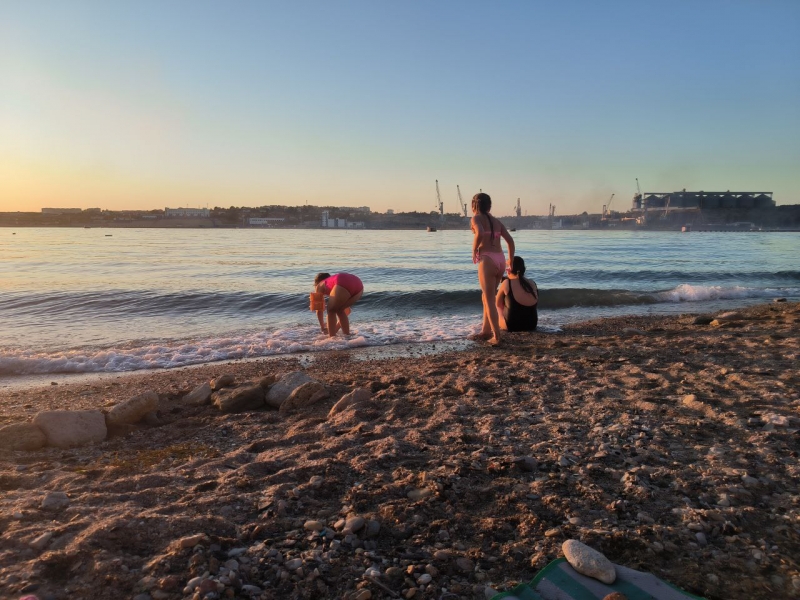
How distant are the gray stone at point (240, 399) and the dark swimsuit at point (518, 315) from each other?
15.5 ft

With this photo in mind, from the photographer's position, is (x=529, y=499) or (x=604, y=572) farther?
A: (x=529, y=499)

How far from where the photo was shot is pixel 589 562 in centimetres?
190

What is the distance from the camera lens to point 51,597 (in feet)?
5.78

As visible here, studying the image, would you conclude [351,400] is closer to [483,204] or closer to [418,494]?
[418,494]

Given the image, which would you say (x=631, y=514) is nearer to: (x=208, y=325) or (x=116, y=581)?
(x=116, y=581)

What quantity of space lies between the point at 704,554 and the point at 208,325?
895cm

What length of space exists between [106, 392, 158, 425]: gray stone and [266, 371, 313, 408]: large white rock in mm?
910

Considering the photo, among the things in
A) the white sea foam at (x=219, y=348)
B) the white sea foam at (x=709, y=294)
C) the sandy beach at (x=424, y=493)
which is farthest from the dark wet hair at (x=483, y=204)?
the white sea foam at (x=709, y=294)

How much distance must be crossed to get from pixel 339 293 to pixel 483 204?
2599 mm

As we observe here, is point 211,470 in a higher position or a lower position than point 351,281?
lower

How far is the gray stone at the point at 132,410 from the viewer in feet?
12.5

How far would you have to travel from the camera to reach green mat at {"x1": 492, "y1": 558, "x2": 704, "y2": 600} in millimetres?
1782

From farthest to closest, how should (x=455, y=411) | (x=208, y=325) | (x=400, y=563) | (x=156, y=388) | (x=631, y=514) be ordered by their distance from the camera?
(x=208, y=325), (x=156, y=388), (x=455, y=411), (x=631, y=514), (x=400, y=563)

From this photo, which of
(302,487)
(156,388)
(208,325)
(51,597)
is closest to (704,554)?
(302,487)
